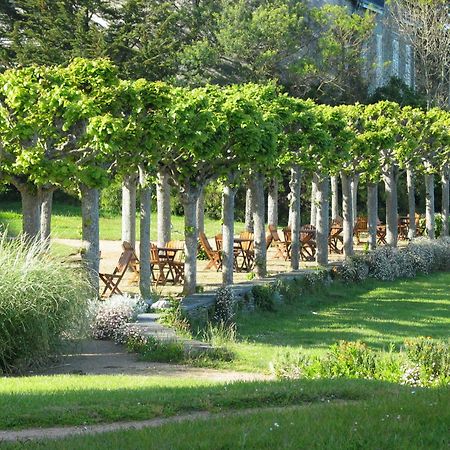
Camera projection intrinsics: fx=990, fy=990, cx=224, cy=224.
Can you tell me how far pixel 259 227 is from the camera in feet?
72.9

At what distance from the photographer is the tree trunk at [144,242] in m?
17.2

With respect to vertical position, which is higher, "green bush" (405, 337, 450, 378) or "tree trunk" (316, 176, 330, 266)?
"tree trunk" (316, 176, 330, 266)

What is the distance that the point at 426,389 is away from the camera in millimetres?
8828

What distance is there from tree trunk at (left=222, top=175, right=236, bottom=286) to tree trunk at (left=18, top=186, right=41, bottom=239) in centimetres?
604

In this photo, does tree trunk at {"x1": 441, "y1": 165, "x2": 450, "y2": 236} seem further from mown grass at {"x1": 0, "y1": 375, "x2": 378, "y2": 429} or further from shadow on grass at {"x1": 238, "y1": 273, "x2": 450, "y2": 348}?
mown grass at {"x1": 0, "y1": 375, "x2": 378, "y2": 429}

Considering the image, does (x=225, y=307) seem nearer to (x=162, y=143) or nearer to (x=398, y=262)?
(x=162, y=143)

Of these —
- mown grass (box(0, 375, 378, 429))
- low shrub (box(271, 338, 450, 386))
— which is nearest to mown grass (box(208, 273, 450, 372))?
low shrub (box(271, 338, 450, 386))

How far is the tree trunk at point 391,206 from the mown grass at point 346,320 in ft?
16.8

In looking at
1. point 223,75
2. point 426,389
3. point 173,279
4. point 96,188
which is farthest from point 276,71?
point 426,389

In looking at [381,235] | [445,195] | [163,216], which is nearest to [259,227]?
[163,216]

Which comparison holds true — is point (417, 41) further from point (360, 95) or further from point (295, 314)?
point (295, 314)

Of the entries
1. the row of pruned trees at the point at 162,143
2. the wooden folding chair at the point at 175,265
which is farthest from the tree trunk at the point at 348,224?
the wooden folding chair at the point at 175,265

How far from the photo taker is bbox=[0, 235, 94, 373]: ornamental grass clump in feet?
37.7

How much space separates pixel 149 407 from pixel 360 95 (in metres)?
39.5
